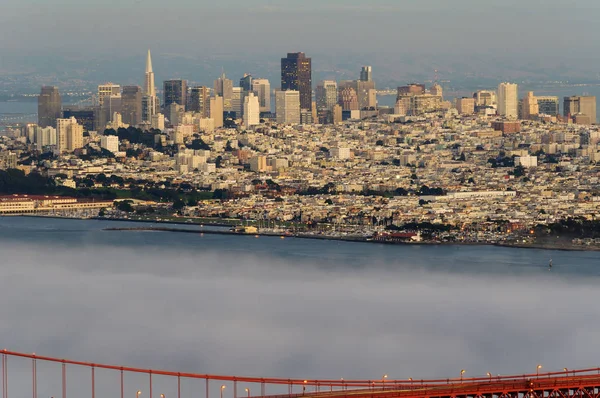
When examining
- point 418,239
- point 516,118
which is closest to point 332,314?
point 418,239

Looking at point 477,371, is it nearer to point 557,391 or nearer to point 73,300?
point 557,391

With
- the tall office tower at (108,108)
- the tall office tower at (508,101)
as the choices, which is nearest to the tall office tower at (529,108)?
the tall office tower at (508,101)

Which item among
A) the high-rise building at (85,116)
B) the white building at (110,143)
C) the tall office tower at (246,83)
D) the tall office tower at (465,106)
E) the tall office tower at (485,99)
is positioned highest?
the tall office tower at (246,83)

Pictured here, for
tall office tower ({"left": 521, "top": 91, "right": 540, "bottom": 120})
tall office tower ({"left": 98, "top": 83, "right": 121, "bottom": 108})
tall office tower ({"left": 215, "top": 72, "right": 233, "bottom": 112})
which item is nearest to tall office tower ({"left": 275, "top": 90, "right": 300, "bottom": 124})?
tall office tower ({"left": 215, "top": 72, "right": 233, "bottom": 112})

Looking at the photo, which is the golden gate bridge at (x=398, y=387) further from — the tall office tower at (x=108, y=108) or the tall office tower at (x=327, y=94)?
the tall office tower at (x=327, y=94)

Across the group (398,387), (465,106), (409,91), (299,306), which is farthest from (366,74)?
(398,387)

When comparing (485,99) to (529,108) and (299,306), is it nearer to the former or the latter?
(529,108)
